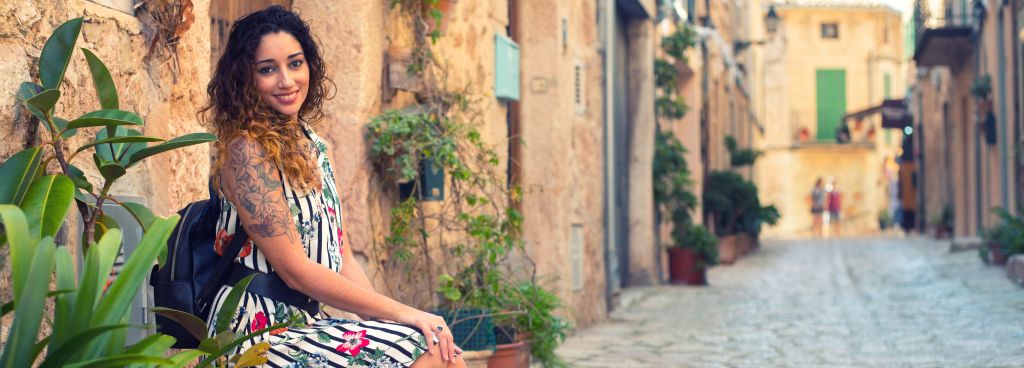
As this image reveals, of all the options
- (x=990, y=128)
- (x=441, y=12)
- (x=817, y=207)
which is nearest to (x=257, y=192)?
(x=441, y=12)

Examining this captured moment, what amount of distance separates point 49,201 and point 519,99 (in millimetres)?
5285

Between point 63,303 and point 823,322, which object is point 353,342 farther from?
point 823,322

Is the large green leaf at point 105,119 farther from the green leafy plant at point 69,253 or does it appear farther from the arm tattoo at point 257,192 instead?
the arm tattoo at point 257,192

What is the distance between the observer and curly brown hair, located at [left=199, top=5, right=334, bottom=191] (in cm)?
282

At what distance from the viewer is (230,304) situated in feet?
8.63

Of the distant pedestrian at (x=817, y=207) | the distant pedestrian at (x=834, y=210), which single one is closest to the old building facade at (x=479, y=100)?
the distant pedestrian at (x=817, y=207)

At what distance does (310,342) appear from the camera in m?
2.73

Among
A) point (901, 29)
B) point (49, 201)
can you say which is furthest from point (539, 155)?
point (901, 29)

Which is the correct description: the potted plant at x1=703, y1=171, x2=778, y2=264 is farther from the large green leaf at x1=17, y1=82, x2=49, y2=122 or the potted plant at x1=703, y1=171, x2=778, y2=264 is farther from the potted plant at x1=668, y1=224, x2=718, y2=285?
the large green leaf at x1=17, y1=82, x2=49, y2=122

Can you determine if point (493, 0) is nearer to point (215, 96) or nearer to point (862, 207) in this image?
point (215, 96)

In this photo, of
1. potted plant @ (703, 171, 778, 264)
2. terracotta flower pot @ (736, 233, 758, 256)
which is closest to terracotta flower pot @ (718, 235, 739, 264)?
potted plant @ (703, 171, 778, 264)

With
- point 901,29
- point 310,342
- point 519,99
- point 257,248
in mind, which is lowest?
point 310,342

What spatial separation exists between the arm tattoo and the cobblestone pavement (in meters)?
3.89

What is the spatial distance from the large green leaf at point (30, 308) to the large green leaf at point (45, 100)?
1.42 feet
